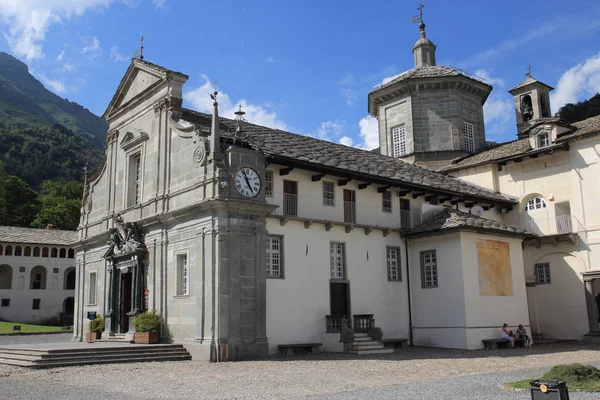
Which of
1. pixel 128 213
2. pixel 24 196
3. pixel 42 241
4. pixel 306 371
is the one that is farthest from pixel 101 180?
pixel 24 196

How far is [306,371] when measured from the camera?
52.8 ft

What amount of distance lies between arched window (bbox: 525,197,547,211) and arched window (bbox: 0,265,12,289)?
51102mm

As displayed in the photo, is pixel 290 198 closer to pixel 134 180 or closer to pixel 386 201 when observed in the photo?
pixel 386 201

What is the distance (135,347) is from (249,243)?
519 centimetres

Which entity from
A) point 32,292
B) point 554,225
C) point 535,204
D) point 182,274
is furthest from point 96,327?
point 32,292

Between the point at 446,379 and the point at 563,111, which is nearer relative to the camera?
the point at 446,379

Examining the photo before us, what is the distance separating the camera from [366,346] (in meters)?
22.5

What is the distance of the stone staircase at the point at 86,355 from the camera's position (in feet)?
57.5

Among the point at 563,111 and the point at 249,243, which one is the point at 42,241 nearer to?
the point at 249,243

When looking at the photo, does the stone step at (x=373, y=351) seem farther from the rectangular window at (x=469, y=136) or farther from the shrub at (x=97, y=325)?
Answer: the rectangular window at (x=469, y=136)

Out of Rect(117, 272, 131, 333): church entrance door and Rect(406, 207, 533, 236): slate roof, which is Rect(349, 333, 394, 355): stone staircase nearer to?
Rect(406, 207, 533, 236): slate roof

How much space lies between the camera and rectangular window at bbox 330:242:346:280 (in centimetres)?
2444

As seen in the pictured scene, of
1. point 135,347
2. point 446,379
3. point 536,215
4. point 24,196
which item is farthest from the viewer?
point 24,196

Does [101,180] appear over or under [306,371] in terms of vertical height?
over
